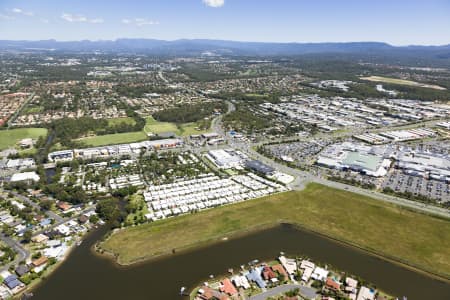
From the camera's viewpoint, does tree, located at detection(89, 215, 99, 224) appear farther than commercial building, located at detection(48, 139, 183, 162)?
No

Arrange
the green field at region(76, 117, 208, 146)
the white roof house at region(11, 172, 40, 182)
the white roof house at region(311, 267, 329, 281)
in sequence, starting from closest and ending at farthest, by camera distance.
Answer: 1. the white roof house at region(311, 267, 329, 281)
2. the white roof house at region(11, 172, 40, 182)
3. the green field at region(76, 117, 208, 146)

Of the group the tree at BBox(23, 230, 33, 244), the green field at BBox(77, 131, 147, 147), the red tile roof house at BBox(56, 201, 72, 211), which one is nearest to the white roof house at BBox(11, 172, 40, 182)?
the red tile roof house at BBox(56, 201, 72, 211)

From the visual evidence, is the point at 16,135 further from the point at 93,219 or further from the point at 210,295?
the point at 210,295

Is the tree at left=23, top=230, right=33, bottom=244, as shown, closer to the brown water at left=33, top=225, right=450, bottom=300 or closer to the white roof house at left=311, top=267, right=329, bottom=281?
the brown water at left=33, top=225, right=450, bottom=300

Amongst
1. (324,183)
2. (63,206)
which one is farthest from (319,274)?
(63,206)

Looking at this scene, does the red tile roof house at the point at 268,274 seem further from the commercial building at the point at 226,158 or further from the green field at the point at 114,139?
the green field at the point at 114,139

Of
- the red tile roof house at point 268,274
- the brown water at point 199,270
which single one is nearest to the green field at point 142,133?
the brown water at point 199,270
